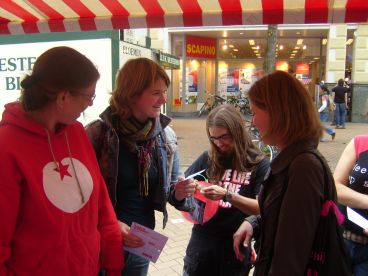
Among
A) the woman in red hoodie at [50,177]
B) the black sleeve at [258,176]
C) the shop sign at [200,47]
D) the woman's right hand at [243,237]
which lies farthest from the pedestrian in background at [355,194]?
the shop sign at [200,47]

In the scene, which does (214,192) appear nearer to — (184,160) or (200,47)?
(184,160)

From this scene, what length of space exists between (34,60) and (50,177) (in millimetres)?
4788

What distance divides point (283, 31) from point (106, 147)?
17.7m

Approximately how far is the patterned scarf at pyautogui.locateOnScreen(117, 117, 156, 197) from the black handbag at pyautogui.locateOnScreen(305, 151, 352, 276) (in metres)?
0.95

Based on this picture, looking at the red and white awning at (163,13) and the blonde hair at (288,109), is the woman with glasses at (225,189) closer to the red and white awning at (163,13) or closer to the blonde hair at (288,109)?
the blonde hair at (288,109)

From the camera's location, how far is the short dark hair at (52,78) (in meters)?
1.55

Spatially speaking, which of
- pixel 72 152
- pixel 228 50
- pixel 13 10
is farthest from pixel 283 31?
pixel 72 152

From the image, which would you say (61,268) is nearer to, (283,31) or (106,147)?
(106,147)

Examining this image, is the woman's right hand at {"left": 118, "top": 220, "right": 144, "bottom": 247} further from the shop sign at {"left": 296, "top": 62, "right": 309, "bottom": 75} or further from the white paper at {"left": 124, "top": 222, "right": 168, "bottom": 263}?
the shop sign at {"left": 296, "top": 62, "right": 309, "bottom": 75}

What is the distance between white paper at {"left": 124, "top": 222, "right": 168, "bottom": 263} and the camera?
194cm

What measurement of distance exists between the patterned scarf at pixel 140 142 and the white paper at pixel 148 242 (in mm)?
264

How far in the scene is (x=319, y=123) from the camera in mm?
1647

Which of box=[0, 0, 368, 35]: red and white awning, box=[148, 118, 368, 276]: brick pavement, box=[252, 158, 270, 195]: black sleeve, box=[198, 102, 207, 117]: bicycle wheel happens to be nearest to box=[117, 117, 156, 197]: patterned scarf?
box=[252, 158, 270, 195]: black sleeve

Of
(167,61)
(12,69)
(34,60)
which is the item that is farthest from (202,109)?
(34,60)
